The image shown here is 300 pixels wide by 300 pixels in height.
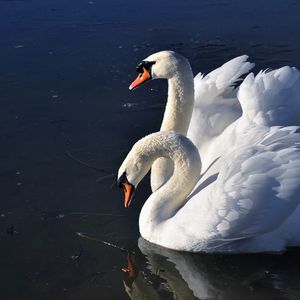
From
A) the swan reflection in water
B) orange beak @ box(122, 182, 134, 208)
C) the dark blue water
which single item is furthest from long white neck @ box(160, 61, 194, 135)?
the swan reflection in water

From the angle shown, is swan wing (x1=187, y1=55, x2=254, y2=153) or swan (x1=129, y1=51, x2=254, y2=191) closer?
swan (x1=129, y1=51, x2=254, y2=191)

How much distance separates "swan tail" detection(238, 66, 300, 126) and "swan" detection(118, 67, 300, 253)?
107 millimetres

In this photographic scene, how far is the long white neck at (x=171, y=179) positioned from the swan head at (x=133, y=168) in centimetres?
5

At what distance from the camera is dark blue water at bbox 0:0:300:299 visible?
17.8 feet

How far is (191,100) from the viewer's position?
21.3 ft

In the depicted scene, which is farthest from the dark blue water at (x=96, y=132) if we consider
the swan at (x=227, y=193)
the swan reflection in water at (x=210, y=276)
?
the swan at (x=227, y=193)

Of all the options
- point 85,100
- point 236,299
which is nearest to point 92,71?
point 85,100

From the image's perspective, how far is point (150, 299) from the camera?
5.24 meters

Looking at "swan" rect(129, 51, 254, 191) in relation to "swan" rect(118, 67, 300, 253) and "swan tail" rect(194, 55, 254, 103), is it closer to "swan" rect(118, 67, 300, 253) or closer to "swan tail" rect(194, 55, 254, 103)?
"swan tail" rect(194, 55, 254, 103)

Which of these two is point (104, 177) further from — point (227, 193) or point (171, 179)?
point (227, 193)

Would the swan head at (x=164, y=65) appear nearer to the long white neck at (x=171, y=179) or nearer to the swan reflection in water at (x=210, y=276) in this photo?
the long white neck at (x=171, y=179)

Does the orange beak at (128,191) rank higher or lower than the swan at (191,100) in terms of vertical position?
lower

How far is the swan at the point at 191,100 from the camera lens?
6395mm

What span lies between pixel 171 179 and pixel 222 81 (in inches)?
57.4
